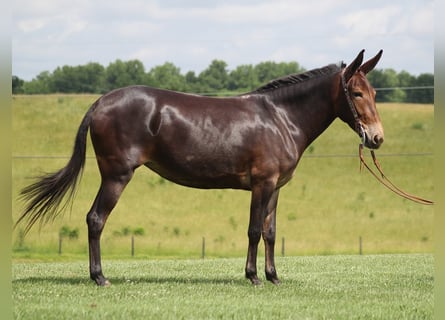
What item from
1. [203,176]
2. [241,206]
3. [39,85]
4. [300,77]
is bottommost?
[241,206]

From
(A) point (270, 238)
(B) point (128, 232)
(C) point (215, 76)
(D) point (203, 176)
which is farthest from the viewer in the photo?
(C) point (215, 76)

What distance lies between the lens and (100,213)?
36.0 ft

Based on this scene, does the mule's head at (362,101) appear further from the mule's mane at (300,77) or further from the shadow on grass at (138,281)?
the shadow on grass at (138,281)

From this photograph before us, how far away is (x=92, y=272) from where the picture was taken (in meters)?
11.0

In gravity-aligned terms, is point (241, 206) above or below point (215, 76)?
below

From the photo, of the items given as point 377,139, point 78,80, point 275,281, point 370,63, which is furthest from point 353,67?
point 78,80

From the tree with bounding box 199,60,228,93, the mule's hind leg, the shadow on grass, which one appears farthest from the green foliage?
the tree with bounding box 199,60,228,93

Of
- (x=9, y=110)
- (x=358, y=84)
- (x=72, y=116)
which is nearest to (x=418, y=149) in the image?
(x=72, y=116)

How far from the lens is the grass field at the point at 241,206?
136ft

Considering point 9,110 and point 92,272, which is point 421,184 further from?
point 9,110

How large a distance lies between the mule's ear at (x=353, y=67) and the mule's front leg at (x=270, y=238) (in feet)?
6.96

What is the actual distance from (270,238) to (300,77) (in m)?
2.62

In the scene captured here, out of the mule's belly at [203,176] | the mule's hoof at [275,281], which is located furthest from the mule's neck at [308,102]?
the mule's hoof at [275,281]

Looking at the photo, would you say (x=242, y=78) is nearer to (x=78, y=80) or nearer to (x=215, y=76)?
(x=215, y=76)
